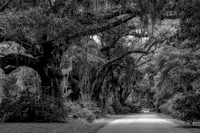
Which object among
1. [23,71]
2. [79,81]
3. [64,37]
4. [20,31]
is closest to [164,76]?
[79,81]

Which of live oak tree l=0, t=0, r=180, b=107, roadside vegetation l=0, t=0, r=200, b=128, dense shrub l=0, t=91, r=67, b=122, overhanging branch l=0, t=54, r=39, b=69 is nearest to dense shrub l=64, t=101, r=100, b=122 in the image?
roadside vegetation l=0, t=0, r=200, b=128

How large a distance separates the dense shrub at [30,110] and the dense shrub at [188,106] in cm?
728

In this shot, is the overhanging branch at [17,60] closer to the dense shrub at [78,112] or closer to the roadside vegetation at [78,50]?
the roadside vegetation at [78,50]

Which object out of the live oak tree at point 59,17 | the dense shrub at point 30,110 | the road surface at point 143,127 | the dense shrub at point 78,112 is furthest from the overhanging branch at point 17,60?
the road surface at point 143,127

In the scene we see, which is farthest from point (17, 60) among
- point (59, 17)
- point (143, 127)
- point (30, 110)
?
point (143, 127)

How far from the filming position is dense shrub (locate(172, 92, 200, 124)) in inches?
644

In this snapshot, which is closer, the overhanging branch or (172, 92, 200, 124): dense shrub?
(172, 92, 200, 124): dense shrub

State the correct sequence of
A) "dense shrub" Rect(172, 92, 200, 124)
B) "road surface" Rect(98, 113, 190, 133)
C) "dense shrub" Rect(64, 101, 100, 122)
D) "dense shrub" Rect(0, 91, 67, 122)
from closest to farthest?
"road surface" Rect(98, 113, 190, 133) < "dense shrub" Rect(172, 92, 200, 124) < "dense shrub" Rect(0, 91, 67, 122) < "dense shrub" Rect(64, 101, 100, 122)

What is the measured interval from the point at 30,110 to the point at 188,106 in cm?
939

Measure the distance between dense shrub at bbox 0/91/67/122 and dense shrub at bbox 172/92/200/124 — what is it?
7.28 meters

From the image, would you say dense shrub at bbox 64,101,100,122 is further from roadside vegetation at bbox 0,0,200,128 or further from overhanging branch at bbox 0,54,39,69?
overhanging branch at bbox 0,54,39,69

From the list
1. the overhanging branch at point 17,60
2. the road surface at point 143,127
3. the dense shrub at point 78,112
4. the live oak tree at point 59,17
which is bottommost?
the road surface at point 143,127

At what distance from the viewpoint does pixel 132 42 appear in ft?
91.8

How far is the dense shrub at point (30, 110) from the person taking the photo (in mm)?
17469
